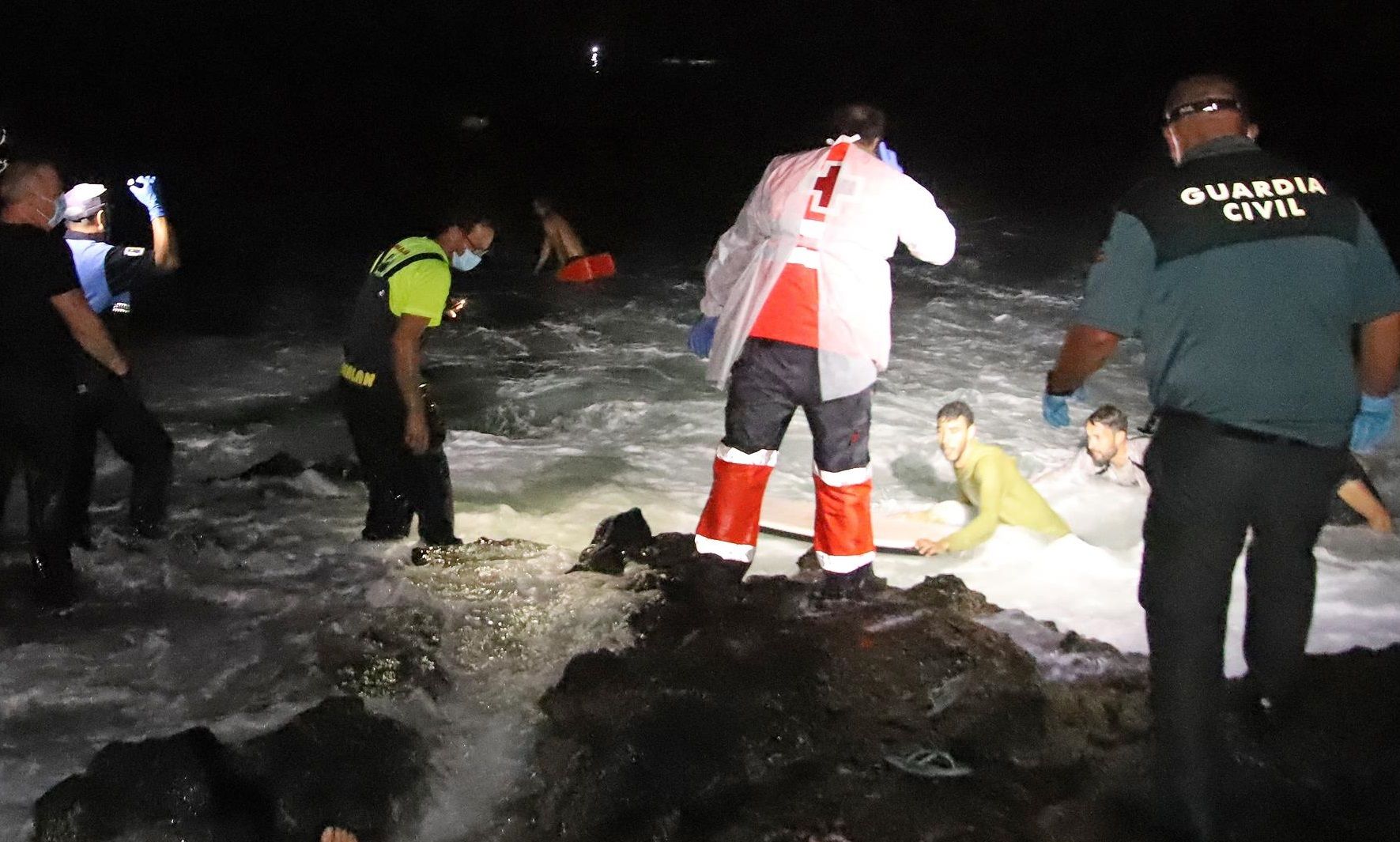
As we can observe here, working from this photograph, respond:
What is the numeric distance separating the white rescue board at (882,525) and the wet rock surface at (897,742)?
4.47 feet

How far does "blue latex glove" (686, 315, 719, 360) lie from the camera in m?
4.71

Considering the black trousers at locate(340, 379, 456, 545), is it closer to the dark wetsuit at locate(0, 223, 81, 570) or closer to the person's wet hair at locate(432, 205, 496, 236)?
the person's wet hair at locate(432, 205, 496, 236)

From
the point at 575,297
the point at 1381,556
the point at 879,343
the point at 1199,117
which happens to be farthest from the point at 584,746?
the point at 575,297

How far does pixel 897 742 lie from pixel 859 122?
2152 millimetres

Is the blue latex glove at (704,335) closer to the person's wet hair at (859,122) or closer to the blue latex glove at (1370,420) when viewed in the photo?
the person's wet hair at (859,122)

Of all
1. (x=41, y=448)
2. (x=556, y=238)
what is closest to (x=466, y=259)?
(x=41, y=448)

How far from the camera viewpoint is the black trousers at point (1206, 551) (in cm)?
297

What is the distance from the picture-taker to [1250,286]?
287 centimetres

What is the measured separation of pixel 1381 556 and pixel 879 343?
3.16 metres

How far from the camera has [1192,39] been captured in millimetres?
67562

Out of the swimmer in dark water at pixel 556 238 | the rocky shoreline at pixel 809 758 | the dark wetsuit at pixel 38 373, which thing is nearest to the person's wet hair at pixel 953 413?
the rocky shoreline at pixel 809 758

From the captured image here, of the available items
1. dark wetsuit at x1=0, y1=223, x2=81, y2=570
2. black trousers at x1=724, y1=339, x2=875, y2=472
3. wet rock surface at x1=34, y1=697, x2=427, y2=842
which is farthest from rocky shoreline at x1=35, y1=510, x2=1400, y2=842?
dark wetsuit at x1=0, y1=223, x2=81, y2=570

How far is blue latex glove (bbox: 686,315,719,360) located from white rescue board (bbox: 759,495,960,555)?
1303mm

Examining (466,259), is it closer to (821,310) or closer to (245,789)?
(821,310)
